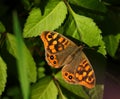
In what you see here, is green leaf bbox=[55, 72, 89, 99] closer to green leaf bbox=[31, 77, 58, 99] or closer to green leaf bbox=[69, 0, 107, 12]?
green leaf bbox=[31, 77, 58, 99]

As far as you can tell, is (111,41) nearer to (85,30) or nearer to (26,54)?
(85,30)

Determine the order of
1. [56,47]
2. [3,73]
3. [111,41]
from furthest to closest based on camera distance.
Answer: [111,41] → [56,47] → [3,73]

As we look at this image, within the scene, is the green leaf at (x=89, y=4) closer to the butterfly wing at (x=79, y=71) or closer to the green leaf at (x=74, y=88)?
the butterfly wing at (x=79, y=71)

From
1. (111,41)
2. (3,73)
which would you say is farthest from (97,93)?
(3,73)

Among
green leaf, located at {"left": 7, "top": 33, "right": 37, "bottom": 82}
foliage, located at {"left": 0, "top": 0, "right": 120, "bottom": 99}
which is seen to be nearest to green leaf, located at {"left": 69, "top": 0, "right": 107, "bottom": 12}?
foliage, located at {"left": 0, "top": 0, "right": 120, "bottom": 99}

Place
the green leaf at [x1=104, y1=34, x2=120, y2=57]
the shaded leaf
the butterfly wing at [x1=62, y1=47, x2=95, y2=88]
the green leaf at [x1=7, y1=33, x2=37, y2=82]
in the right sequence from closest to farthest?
the butterfly wing at [x1=62, y1=47, x2=95, y2=88], the green leaf at [x1=7, y1=33, x2=37, y2=82], the shaded leaf, the green leaf at [x1=104, y1=34, x2=120, y2=57]

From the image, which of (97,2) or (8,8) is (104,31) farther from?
(8,8)

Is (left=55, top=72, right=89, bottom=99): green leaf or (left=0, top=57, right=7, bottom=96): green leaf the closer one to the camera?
(left=0, top=57, right=7, bottom=96): green leaf
